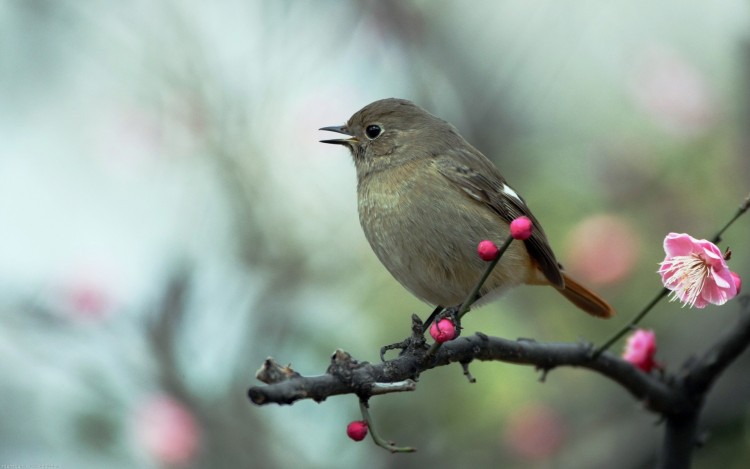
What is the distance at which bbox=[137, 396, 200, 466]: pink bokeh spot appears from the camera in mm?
3963

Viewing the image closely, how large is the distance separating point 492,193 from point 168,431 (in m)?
1.87

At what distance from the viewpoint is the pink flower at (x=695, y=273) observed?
1.85 meters

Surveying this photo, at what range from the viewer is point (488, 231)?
119 inches

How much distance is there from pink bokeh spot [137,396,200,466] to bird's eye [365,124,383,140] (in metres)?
1.60

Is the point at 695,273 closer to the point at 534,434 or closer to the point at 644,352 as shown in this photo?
the point at 644,352

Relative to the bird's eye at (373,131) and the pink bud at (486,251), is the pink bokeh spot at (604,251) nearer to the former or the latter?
the bird's eye at (373,131)

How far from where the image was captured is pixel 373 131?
3.55 m

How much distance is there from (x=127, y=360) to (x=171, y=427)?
1.42ft

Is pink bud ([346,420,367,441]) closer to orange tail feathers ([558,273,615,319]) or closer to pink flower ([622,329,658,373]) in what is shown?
pink flower ([622,329,658,373])

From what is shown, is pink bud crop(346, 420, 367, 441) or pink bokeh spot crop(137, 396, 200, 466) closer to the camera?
pink bud crop(346, 420, 367, 441)

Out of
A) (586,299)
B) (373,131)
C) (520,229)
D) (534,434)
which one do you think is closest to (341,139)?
(373,131)

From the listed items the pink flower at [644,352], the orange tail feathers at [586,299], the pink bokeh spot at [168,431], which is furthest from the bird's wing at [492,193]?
the pink bokeh spot at [168,431]

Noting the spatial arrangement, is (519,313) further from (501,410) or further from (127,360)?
(127,360)

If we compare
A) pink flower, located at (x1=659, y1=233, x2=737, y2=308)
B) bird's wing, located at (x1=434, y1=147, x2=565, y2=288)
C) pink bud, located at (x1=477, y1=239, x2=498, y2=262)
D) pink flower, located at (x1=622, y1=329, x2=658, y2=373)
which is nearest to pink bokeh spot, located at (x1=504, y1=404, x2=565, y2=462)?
bird's wing, located at (x1=434, y1=147, x2=565, y2=288)
